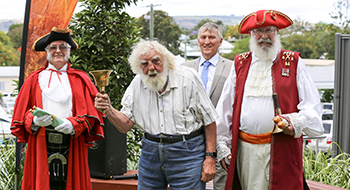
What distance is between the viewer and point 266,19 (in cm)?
337

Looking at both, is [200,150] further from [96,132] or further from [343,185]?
[343,185]

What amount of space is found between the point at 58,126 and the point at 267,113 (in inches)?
68.5

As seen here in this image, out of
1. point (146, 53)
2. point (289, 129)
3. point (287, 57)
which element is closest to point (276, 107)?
point (289, 129)

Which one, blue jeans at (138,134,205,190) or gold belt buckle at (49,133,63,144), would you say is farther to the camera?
gold belt buckle at (49,133,63,144)

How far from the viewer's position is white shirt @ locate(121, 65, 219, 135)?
10.9 feet

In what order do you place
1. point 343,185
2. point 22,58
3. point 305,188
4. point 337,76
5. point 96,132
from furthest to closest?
point 337,76 < point 343,185 < point 22,58 < point 96,132 < point 305,188

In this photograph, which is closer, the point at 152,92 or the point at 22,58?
the point at 152,92

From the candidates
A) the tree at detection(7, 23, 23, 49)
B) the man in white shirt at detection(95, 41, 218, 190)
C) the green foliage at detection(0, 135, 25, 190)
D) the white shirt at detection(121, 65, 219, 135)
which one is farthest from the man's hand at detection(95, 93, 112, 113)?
the tree at detection(7, 23, 23, 49)

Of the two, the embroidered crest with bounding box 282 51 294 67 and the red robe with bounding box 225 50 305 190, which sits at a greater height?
the embroidered crest with bounding box 282 51 294 67

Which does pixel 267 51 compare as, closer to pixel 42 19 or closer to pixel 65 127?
pixel 65 127

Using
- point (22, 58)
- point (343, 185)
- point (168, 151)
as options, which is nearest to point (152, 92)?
point (168, 151)

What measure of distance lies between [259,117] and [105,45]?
8.53 ft

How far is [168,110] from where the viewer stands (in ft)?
10.9

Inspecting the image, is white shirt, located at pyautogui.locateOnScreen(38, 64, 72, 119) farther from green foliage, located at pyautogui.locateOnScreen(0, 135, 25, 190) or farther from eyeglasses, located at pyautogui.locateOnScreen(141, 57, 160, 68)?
green foliage, located at pyautogui.locateOnScreen(0, 135, 25, 190)
